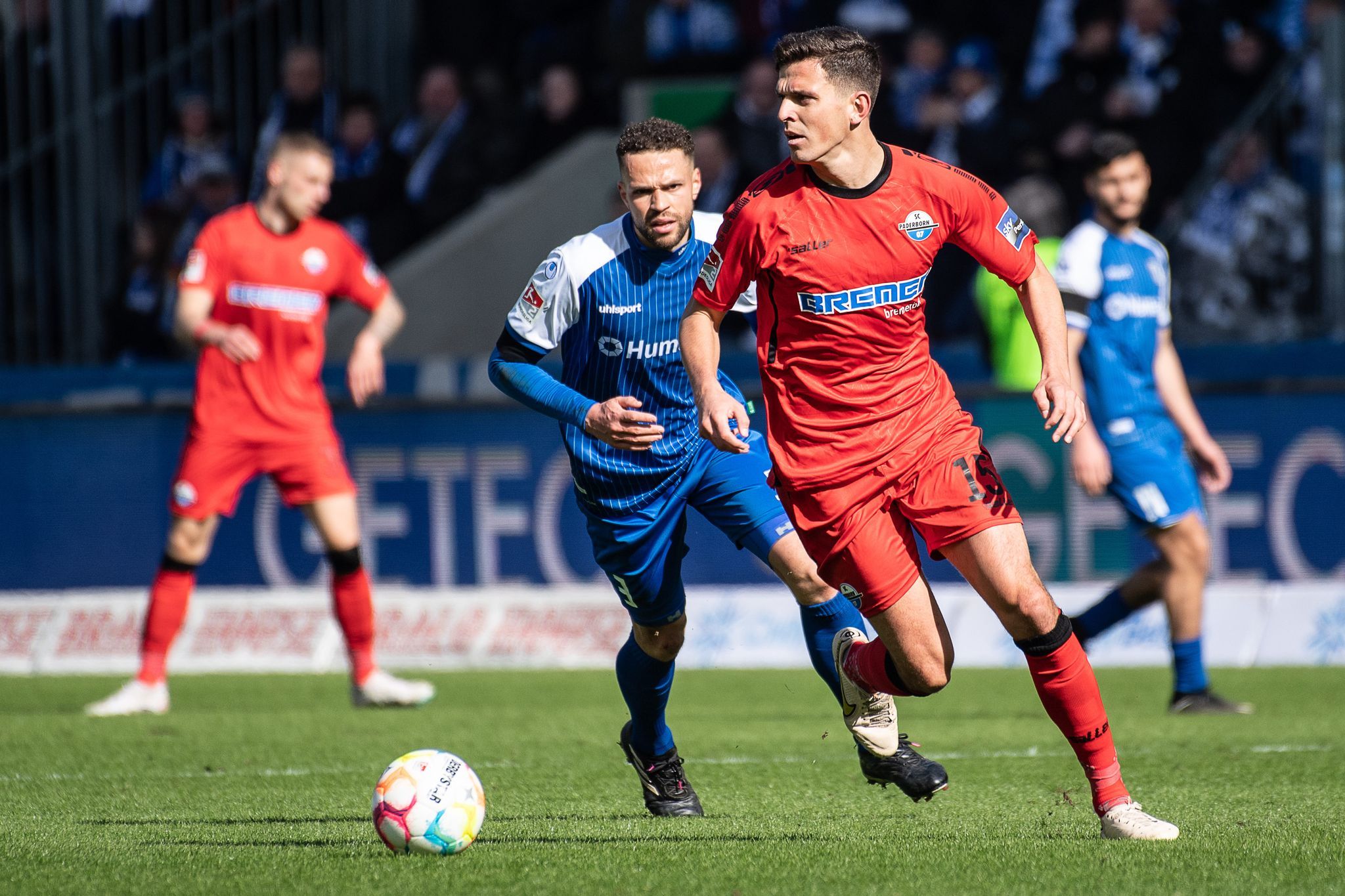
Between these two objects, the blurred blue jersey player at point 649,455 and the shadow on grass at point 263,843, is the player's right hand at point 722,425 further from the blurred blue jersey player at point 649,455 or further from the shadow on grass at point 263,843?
the shadow on grass at point 263,843

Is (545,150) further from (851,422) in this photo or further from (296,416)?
(851,422)

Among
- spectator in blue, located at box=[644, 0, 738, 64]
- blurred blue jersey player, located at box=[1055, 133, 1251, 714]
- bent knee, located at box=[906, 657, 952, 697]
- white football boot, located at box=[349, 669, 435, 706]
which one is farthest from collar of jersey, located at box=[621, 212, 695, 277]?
spectator in blue, located at box=[644, 0, 738, 64]

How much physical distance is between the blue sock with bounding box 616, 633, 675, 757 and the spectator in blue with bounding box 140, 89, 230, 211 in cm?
995

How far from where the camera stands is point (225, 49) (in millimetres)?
15141

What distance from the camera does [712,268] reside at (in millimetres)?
4754

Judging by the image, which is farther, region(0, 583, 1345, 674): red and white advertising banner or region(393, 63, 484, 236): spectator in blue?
region(393, 63, 484, 236): spectator in blue

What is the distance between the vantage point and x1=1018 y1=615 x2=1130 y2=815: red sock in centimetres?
463

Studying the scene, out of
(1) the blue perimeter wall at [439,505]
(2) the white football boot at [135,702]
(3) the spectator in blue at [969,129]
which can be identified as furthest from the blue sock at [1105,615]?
(3) the spectator in blue at [969,129]

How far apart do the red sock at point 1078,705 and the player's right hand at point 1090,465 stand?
2.78 m

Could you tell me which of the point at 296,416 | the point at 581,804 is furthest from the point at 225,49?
the point at 581,804

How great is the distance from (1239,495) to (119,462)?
670 cm

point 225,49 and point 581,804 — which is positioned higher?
point 225,49

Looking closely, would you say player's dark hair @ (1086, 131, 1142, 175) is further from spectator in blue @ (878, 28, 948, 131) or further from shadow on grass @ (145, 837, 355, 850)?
spectator in blue @ (878, 28, 948, 131)

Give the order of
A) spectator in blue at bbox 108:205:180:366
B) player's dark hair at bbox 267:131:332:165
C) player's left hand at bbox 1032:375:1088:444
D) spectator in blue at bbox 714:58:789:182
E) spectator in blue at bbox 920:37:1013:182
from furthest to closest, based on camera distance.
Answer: spectator in blue at bbox 108:205:180:366 < spectator in blue at bbox 714:58:789:182 < spectator in blue at bbox 920:37:1013:182 < player's dark hair at bbox 267:131:332:165 < player's left hand at bbox 1032:375:1088:444
